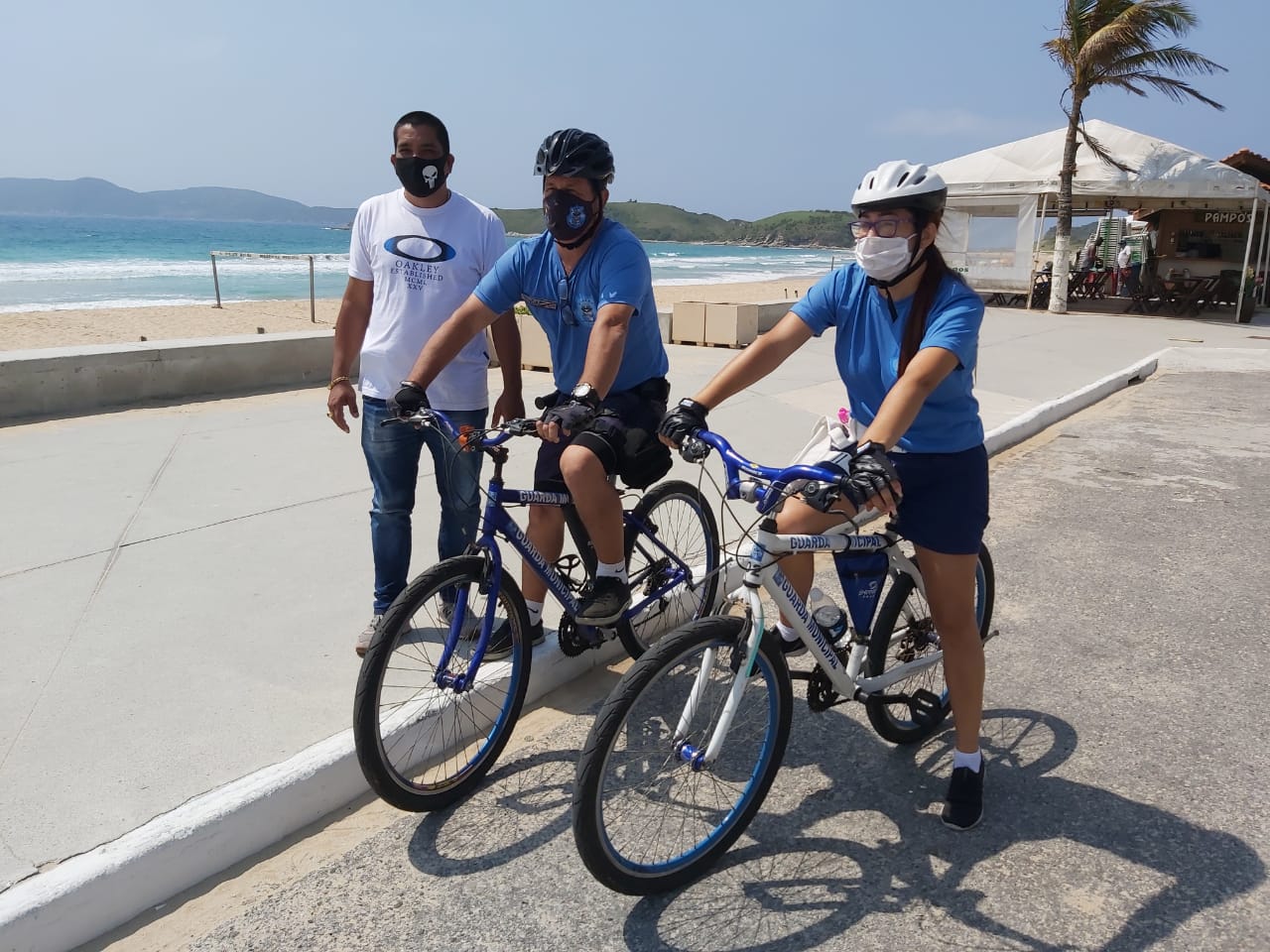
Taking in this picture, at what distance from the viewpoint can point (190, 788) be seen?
2980 millimetres

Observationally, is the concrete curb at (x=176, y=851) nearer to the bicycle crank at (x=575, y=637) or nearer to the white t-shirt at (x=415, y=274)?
the bicycle crank at (x=575, y=637)

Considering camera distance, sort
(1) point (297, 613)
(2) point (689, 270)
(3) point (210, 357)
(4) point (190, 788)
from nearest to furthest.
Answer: (4) point (190, 788)
(1) point (297, 613)
(3) point (210, 357)
(2) point (689, 270)

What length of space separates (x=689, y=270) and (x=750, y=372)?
64218 mm

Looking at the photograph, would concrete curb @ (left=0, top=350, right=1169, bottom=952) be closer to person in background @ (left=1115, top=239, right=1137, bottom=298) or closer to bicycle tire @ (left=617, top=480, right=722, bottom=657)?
bicycle tire @ (left=617, top=480, right=722, bottom=657)

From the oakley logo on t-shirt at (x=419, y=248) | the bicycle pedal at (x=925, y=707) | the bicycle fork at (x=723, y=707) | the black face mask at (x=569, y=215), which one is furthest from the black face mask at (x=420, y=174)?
the bicycle pedal at (x=925, y=707)

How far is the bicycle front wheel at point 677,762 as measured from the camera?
2488 mm

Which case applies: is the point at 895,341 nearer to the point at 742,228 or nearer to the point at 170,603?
the point at 170,603

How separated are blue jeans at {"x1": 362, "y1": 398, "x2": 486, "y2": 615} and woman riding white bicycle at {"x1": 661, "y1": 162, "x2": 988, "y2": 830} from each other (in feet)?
4.09

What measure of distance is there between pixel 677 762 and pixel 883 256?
5.11ft

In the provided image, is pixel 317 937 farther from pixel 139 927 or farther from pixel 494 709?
pixel 494 709

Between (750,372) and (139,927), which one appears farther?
(750,372)

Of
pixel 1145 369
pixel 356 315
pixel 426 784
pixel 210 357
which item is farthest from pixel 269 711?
pixel 1145 369

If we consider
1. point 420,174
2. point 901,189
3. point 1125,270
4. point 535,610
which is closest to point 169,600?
point 535,610

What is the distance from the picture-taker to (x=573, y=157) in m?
3.27
